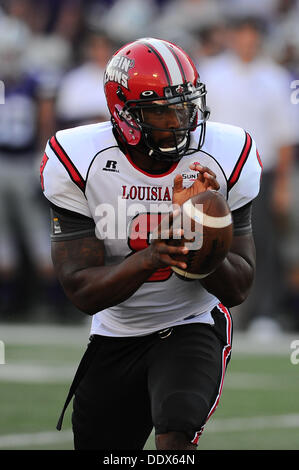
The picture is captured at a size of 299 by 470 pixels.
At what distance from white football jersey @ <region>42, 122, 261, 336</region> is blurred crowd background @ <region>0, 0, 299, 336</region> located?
4.48m

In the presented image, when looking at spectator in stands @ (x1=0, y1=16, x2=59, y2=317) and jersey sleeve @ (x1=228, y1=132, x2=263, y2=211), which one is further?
spectator in stands @ (x1=0, y1=16, x2=59, y2=317)

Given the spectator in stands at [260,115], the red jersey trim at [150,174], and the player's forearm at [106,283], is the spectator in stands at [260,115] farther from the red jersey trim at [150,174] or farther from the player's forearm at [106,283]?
the player's forearm at [106,283]

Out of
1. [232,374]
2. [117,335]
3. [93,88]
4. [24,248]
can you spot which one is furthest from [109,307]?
[24,248]

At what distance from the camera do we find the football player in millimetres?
3746

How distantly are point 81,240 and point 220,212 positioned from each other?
587 millimetres

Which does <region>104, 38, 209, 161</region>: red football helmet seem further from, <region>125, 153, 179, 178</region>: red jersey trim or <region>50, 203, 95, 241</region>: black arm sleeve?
<region>50, 203, 95, 241</region>: black arm sleeve

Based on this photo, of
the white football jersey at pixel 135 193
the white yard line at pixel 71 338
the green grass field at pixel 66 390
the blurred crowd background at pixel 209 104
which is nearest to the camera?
the white football jersey at pixel 135 193

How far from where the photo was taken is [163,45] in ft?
12.8

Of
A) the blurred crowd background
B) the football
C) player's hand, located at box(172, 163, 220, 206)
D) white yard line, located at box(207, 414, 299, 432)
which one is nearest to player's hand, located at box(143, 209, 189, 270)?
the football

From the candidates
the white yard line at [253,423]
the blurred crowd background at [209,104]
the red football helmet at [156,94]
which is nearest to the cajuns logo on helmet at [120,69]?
the red football helmet at [156,94]

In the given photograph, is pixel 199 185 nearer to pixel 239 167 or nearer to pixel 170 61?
pixel 239 167

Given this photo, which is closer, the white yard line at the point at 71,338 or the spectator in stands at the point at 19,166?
the white yard line at the point at 71,338

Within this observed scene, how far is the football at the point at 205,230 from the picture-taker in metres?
3.42

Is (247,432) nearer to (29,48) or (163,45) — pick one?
(163,45)
